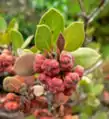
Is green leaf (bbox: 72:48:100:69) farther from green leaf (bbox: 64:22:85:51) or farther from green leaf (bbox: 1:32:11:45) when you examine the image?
green leaf (bbox: 1:32:11:45)

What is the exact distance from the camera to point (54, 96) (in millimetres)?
713

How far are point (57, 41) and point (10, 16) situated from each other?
6.44ft

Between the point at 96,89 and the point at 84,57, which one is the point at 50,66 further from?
the point at 96,89

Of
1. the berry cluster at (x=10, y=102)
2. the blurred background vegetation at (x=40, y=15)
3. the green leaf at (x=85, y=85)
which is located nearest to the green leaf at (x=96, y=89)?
the green leaf at (x=85, y=85)

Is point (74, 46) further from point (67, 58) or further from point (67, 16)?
point (67, 16)

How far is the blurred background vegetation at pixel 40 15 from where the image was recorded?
229 cm

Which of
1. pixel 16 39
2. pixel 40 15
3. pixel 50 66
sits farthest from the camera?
pixel 40 15

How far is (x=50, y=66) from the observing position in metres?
0.66

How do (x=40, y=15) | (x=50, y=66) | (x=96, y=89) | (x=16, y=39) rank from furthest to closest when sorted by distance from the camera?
1. (x=40, y=15)
2. (x=96, y=89)
3. (x=16, y=39)
4. (x=50, y=66)

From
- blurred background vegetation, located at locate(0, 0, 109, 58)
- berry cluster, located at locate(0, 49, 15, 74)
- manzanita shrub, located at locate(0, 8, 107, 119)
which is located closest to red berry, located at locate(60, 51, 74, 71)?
manzanita shrub, located at locate(0, 8, 107, 119)

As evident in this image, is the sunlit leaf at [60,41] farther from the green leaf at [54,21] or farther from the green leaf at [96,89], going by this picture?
the green leaf at [96,89]

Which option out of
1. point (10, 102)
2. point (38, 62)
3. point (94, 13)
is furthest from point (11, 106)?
point (94, 13)

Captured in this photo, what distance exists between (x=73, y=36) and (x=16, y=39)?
0.14m

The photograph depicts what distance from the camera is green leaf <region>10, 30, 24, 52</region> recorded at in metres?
0.80
